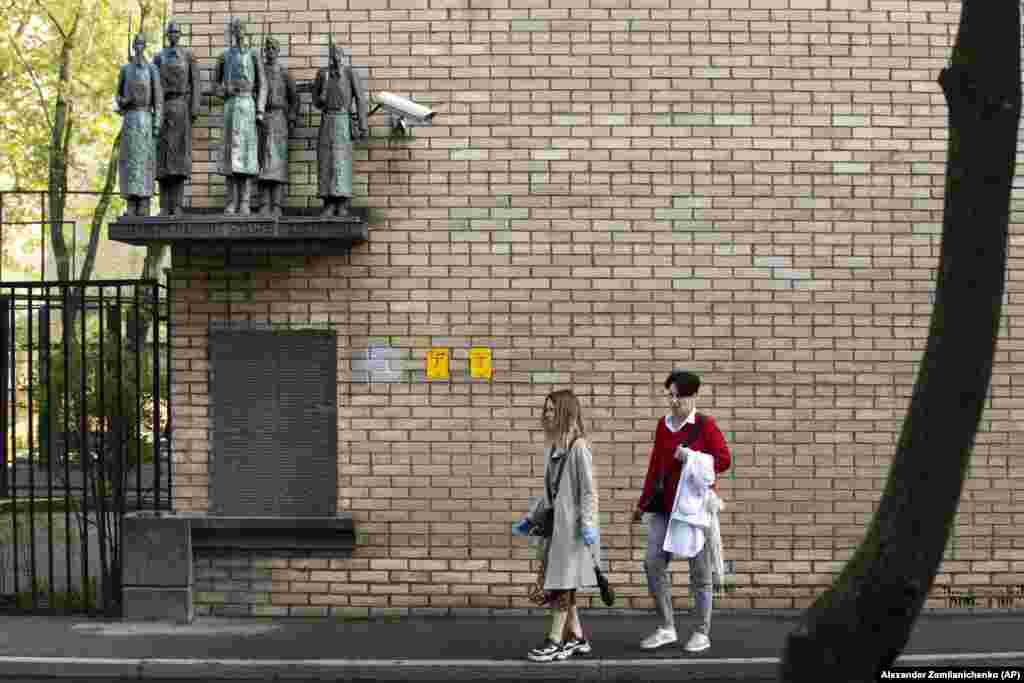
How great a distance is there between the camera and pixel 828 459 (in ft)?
36.4

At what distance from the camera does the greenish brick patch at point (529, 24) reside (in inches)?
439

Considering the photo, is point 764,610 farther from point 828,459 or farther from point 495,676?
point 495,676

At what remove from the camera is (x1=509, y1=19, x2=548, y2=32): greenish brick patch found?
11148 mm

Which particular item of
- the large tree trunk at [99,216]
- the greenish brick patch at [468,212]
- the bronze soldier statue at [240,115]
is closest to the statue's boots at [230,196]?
the bronze soldier statue at [240,115]

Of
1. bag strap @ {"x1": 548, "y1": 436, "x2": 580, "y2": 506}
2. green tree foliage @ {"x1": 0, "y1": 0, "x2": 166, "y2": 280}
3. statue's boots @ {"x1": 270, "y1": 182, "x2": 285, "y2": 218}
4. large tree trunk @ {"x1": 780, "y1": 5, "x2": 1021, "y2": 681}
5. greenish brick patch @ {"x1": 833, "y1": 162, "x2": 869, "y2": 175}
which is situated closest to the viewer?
large tree trunk @ {"x1": 780, "y1": 5, "x2": 1021, "y2": 681}

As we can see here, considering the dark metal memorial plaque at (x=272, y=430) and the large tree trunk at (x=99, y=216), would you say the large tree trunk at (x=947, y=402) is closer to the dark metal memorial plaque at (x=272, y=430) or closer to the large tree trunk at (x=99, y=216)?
the dark metal memorial plaque at (x=272, y=430)

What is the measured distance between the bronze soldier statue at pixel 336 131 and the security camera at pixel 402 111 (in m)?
0.18

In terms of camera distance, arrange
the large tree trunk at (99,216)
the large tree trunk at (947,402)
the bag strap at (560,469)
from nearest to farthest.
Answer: the large tree trunk at (947,402)
the bag strap at (560,469)
the large tree trunk at (99,216)

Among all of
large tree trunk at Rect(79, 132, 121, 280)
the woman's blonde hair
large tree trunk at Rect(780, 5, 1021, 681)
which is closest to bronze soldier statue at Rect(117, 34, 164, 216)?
the woman's blonde hair

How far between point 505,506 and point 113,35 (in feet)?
58.3

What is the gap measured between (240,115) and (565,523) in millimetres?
3695

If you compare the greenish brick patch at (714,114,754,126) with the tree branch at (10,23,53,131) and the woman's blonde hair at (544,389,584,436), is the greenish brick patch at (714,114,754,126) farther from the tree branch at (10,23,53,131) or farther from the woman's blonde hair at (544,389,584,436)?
the tree branch at (10,23,53,131)

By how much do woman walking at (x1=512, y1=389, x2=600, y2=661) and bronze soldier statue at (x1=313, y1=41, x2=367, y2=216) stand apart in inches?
95.5

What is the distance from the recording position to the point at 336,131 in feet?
35.4
